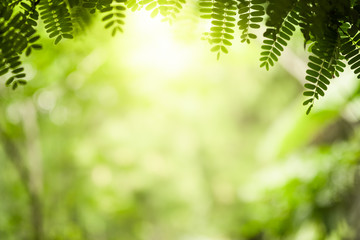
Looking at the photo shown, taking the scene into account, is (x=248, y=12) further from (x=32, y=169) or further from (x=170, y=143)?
(x=170, y=143)

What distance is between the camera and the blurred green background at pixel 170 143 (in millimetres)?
2807

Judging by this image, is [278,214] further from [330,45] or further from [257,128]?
[257,128]

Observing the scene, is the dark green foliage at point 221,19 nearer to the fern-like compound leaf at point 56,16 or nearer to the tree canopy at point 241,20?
the tree canopy at point 241,20

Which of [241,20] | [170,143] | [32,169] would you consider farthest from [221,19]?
[170,143]

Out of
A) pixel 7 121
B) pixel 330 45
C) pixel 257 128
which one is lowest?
pixel 330 45

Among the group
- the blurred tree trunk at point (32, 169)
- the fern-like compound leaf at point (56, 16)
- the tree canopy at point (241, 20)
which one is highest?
the blurred tree trunk at point (32, 169)

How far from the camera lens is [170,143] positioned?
797 cm

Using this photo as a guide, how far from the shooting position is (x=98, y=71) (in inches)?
131

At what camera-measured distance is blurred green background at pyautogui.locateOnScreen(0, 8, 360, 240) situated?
2.81 m

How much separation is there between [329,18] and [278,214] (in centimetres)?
272

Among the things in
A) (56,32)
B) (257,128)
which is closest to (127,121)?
(257,128)

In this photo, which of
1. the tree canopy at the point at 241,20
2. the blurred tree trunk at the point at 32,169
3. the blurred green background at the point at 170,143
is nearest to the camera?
the tree canopy at the point at 241,20

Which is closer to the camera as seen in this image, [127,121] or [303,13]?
[303,13]

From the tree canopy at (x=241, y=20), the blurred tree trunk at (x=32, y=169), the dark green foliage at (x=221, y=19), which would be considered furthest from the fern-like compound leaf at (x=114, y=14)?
the blurred tree trunk at (x=32, y=169)
